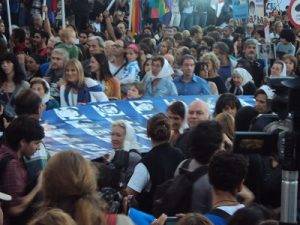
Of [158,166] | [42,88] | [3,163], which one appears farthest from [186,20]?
[3,163]

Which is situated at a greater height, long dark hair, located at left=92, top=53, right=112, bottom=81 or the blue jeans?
long dark hair, located at left=92, top=53, right=112, bottom=81

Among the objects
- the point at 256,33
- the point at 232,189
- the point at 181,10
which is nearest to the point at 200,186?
the point at 232,189

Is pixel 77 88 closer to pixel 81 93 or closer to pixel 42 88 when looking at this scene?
pixel 81 93

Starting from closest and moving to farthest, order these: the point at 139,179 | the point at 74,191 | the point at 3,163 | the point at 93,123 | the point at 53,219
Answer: the point at 53,219 < the point at 74,191 < the point at 3,163 < the point at 139,179 < the point at 93,123

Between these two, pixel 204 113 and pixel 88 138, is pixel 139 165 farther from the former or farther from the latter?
pixel 88 138

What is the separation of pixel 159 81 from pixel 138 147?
400 cm

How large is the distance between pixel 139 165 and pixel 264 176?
1.03 meters

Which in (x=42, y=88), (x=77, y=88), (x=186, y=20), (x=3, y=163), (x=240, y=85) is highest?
(x=3, y=163)

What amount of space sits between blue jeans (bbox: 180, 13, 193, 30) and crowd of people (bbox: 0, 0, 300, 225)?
424 inches

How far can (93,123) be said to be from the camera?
415 inches

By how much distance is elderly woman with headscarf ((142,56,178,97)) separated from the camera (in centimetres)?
1220

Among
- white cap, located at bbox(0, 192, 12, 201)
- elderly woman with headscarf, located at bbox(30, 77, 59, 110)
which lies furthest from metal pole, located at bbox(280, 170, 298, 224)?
elderly woman with headscarf, located at bbox(30, 77, 59, 110)

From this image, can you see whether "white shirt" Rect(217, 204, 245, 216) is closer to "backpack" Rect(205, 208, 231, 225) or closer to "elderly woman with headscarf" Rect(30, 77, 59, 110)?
"backpack" Rect(205, 208, 231, 225)

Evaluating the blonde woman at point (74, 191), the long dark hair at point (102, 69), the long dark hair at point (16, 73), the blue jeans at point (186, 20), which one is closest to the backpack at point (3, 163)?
the blonde woman at point (74, 191)
